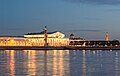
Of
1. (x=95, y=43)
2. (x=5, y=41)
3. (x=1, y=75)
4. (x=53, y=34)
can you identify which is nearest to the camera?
(x=1, y=75)

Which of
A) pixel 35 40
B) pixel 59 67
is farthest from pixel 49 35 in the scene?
pixel 59 67

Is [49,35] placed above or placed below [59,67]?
above

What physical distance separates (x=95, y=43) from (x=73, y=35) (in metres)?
10.5

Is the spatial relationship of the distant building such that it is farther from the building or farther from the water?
the water

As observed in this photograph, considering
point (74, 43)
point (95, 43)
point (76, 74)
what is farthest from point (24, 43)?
point (76, 74)

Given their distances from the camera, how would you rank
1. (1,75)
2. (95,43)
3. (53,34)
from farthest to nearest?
1. (95,43)
2. (53,34)
3. (1,75)

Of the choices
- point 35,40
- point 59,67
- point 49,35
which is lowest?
point 59,67

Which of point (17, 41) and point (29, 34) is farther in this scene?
point (29, 34)

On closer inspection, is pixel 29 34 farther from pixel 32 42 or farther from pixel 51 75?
pixel 51 75

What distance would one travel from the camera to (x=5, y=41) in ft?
473

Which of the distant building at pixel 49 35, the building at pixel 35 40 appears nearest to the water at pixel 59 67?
the building at pixel 35 40

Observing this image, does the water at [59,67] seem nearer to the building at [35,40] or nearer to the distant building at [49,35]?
the building at [35,40]

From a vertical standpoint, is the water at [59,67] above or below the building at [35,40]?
below

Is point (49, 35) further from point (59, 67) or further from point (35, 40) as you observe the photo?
point (59, 67)
